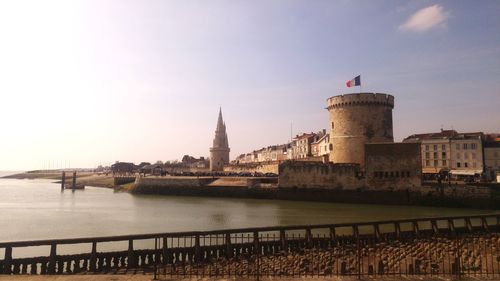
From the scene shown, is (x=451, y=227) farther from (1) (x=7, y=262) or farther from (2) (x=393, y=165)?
(1) (x=7, y=262)

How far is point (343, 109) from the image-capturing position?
38625 millimetres

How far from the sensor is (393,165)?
109ft

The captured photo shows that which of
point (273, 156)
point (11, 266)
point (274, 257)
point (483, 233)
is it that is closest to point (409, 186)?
point (483, 233)

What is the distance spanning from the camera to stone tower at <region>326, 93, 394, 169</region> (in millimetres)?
37656

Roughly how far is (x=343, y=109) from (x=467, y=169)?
22039mm

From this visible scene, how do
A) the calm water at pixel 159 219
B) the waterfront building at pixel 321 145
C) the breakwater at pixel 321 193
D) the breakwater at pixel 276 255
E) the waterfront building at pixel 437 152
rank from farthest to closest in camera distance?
the waterfront building at pixel 321 145 → the waterfront building at pixel 437 152 → the breakwater at pixel 321 193 → the calm water at pixel 159 219 → the breakwater at pixel 276 255

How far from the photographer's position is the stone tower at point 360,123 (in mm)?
37656

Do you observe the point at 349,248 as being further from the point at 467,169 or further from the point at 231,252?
the point at 467,169

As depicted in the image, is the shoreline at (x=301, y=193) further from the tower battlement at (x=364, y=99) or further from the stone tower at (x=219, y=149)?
the stone tower at (x=219, y=149)

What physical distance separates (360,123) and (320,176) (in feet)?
23.3

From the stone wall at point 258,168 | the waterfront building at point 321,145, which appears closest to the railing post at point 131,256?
the stone wall at point 258,168

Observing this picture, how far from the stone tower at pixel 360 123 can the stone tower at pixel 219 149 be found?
139ft

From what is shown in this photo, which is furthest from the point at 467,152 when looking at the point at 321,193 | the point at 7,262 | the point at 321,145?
the point at 7,262

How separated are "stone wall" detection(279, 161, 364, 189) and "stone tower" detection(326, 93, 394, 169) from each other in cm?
313
